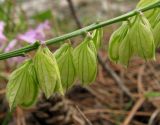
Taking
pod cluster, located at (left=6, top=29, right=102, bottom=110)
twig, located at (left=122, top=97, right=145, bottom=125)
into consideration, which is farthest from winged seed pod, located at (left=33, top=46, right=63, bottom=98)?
twig, located at (left=122, top=97, right=145, bottom=125)

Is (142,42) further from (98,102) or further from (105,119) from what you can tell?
(98,102)

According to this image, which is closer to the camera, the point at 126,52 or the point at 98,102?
the point at 126,52

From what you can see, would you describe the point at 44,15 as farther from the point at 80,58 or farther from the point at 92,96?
the point at 80,58

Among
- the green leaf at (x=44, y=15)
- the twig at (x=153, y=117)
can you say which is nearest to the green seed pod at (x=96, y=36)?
the twig at (x=153, y=117)

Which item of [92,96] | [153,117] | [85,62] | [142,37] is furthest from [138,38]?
[92,96]

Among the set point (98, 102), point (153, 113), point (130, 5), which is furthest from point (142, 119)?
point (130, 5)

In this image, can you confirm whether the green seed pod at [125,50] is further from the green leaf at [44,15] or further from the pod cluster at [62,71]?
the green leaf at [44,15]
